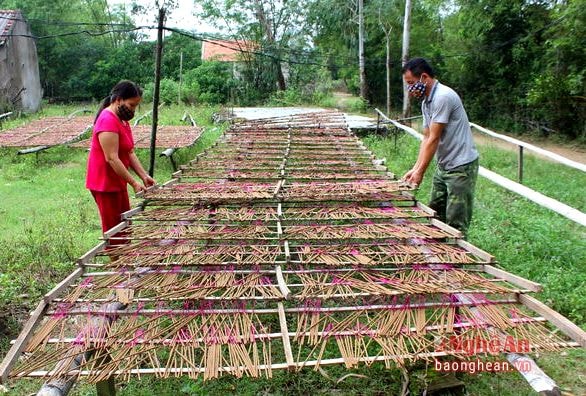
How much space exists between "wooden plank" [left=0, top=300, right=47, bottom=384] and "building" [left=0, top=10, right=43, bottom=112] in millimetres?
14695

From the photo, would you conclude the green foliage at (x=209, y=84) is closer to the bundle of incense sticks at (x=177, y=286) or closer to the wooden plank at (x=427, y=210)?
the wooden plank at (x=427, y=210)

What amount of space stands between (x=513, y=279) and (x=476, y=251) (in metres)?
0.38

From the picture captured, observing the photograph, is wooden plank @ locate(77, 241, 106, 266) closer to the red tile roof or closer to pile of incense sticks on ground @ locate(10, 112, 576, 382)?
pile of incense sticks on ground @ locate(10, 112, 576, 382)

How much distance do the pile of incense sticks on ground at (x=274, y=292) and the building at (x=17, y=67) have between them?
547 inches

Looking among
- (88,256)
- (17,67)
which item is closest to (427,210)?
(88,256)

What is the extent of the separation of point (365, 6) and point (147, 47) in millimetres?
10853

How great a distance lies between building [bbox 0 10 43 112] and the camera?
14.5 metres

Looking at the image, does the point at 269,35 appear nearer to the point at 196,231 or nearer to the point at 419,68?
the point at 419,68

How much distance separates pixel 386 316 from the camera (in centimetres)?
196

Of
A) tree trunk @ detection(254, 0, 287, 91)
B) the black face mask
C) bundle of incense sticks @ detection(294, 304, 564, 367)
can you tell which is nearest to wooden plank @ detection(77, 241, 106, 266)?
the black face mask

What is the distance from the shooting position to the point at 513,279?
2139 mm

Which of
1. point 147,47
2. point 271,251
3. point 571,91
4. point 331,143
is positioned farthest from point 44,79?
point 271,251

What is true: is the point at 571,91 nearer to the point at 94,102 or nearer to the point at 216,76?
the point at 216,76

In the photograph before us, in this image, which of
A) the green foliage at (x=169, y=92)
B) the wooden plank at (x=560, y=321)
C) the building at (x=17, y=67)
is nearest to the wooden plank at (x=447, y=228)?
the wooden plank at (x=560, y=321)
